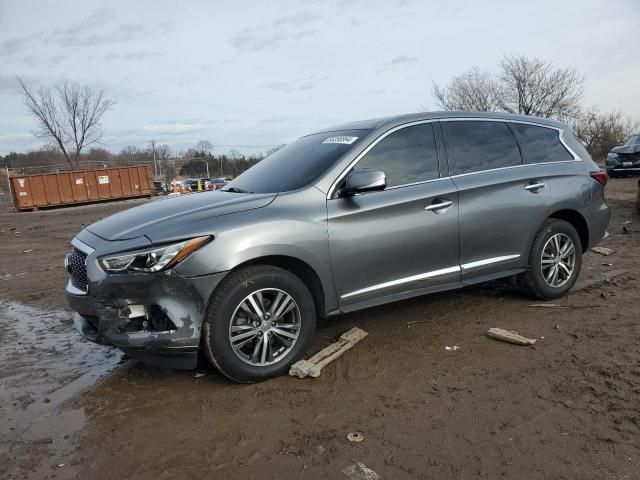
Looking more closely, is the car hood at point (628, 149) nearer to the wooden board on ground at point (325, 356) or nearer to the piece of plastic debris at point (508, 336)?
the piece of plastic debris at point (508, 336)

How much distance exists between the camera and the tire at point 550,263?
4848mm

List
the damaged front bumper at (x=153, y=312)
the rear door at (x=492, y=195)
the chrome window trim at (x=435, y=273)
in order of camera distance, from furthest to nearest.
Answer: the rear door at (x=492, y=195), the chrome window trim at (x=435, y=273), the damaged front bumper at (x=153, y=312)

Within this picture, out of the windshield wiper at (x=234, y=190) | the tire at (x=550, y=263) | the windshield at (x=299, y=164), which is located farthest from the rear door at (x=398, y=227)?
the tire at (x=550, y=263)

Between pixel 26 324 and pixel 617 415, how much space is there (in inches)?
210

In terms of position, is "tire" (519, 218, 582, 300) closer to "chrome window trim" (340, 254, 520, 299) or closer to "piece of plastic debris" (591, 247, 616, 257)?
"chrome window trim" (340, 254, 520, 299)

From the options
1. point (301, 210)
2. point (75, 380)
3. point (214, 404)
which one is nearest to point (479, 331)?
point (301, 210)

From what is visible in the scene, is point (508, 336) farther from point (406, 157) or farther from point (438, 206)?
point (406, 157)

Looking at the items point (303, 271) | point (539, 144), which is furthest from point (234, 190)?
point (539, 144)

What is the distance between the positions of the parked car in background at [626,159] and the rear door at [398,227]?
17901 mm

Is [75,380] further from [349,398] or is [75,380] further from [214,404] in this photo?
[349,398]

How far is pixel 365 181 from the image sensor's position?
3664 millimetres

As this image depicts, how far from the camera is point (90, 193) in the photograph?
28438 mm

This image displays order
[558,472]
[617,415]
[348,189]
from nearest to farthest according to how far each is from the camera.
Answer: [558,472]
[617,415]
[348,189]

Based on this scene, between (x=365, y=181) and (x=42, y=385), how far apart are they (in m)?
2.81
